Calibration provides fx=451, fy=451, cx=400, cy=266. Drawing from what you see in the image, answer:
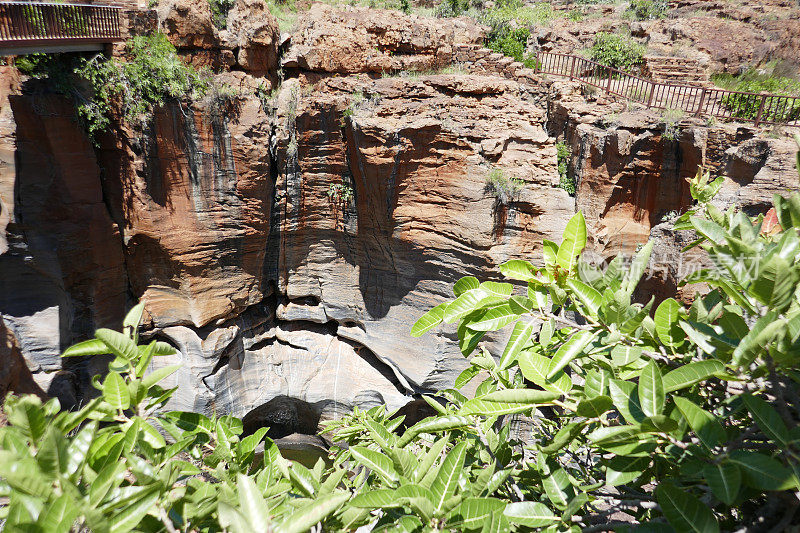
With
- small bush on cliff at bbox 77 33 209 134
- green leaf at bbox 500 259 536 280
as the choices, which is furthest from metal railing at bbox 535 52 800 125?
green leaf at bbox 500 259 536 280

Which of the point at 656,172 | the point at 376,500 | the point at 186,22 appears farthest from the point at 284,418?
the point at 376,500

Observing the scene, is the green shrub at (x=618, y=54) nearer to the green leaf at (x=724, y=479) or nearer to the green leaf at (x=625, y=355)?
the green leaf at (x=625, y=355)

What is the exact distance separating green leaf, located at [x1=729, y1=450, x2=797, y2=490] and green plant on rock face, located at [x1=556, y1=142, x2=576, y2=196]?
22.9 feet

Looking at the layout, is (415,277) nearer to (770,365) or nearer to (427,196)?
(427,196)

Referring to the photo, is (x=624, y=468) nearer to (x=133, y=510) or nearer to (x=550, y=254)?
(x=550, y=254)

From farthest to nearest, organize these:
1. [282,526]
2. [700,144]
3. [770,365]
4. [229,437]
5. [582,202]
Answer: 1. [582,202]
2. [700,144]
3. [229,437]
4. [770,365]
5. [282,526]

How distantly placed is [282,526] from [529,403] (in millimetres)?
750

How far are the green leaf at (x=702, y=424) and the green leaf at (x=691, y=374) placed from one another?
0.05 meters

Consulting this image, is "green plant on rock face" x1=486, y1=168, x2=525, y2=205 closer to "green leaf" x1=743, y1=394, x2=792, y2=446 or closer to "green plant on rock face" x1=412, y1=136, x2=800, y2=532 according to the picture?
"green plant on rock face" x1=412, y1=136, x2=800, y2=532

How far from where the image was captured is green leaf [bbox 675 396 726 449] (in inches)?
45.1

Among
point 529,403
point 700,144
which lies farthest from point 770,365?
point 700,144

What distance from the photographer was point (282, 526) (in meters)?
1.00

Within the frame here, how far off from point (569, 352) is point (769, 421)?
0.49 m

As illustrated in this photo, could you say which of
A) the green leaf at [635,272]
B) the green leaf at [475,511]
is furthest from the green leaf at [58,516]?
the green leaf at [635,272]
